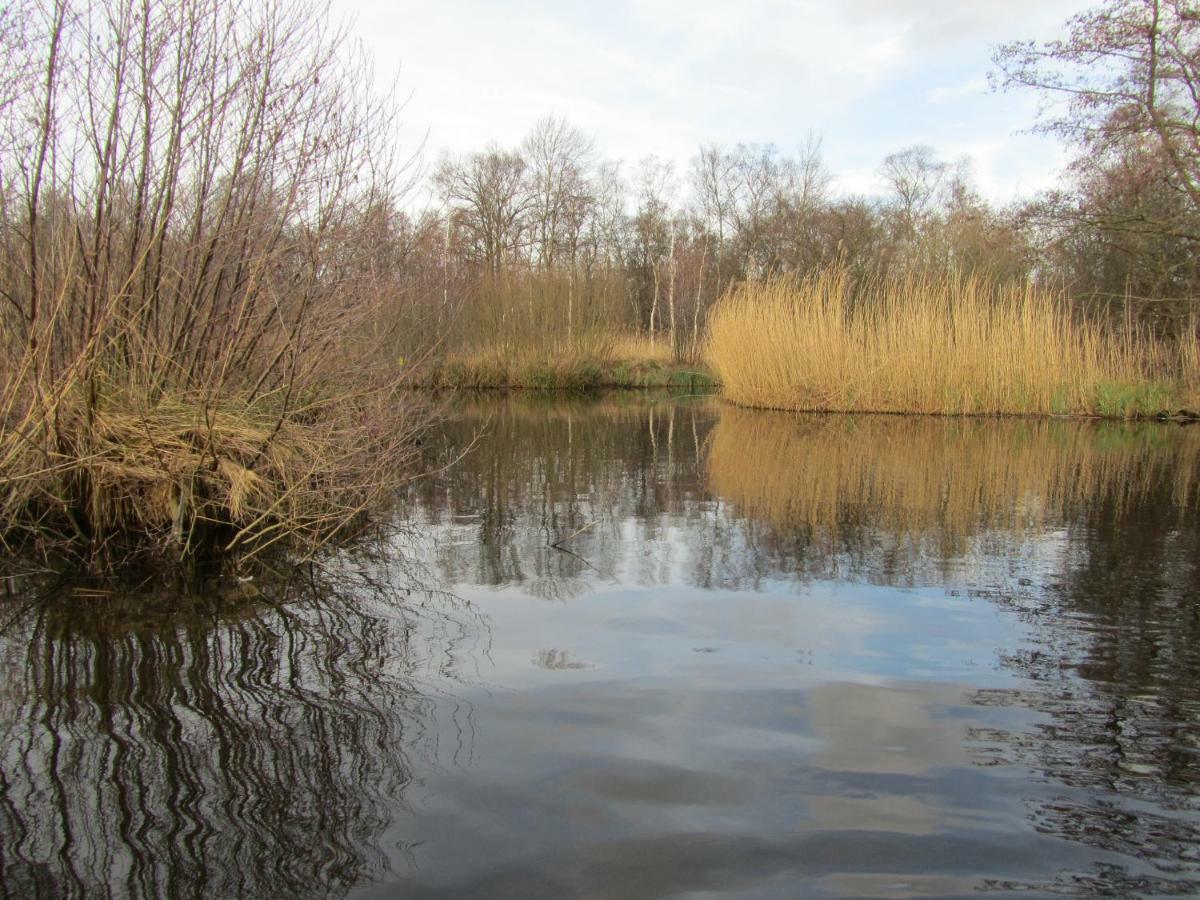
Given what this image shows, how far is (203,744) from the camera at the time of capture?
2.35 meters

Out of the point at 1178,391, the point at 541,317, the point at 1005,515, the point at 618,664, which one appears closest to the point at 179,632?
the point at 618,664

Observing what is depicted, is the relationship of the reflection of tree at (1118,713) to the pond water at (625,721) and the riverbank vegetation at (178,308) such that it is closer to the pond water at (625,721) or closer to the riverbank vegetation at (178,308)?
the pond water at (625,721)

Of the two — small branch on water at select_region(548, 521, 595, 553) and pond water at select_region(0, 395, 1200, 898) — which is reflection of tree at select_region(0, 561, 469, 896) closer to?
pond water at select_region(0, 395, 1200, 898)

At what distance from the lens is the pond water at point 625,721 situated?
1.84 m

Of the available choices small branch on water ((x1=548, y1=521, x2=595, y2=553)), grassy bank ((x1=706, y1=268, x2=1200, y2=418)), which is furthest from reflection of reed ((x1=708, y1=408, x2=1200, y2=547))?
small branch on water ((x1=548, y1=521, x2=595, y2=553))

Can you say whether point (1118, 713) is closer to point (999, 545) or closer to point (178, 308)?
point (999, 545)

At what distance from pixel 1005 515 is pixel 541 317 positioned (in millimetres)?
18229

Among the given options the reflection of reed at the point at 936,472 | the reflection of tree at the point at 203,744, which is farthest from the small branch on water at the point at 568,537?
the reflection of tree at the point at 203,744

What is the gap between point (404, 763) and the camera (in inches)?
89.4

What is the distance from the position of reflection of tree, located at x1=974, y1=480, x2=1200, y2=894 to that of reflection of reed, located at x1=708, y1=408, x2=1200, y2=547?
1.28m

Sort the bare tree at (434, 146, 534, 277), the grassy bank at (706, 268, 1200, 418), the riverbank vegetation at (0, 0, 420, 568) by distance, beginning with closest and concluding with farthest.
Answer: the riverbank vegetation at (0, 0, 420, 568), the grassy bank at (706, 268, 1200, 418), the bare tree at (434, 146, 534, 277)

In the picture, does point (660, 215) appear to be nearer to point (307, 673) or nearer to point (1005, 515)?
point (1005, 515)

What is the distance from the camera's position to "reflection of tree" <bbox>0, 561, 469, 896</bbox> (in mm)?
1812

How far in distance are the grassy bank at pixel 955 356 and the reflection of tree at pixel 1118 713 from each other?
9952mm
